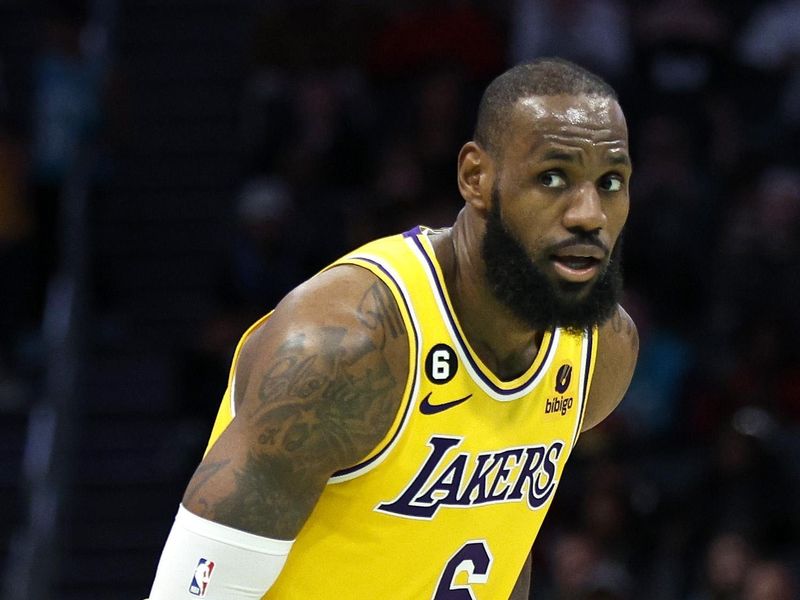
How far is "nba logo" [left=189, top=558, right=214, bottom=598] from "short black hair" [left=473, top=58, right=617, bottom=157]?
110cm

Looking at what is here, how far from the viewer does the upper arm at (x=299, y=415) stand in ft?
10.4

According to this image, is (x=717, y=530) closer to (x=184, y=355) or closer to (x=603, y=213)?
(x=184, y=355)

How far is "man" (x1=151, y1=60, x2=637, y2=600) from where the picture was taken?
321 cm

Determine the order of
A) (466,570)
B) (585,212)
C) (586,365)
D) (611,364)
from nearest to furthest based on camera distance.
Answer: (585,212) → (466,570) → (586,365) → (611,364)

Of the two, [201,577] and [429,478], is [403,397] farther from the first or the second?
[201,577]

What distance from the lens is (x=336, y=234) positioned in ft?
32.1

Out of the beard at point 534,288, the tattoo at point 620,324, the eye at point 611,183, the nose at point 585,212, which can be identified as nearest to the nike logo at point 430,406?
the beard at point 534,288

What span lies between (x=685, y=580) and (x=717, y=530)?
297 mm

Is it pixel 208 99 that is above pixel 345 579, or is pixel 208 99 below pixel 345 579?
below

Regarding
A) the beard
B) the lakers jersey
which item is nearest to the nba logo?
the lakers jersey

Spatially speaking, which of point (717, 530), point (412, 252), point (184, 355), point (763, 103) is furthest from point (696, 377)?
point (412, 252)

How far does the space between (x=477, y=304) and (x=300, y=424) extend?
2.04ft

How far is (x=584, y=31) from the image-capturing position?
9898 mm

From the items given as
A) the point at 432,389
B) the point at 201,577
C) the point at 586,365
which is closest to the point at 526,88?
the point at 432,389
